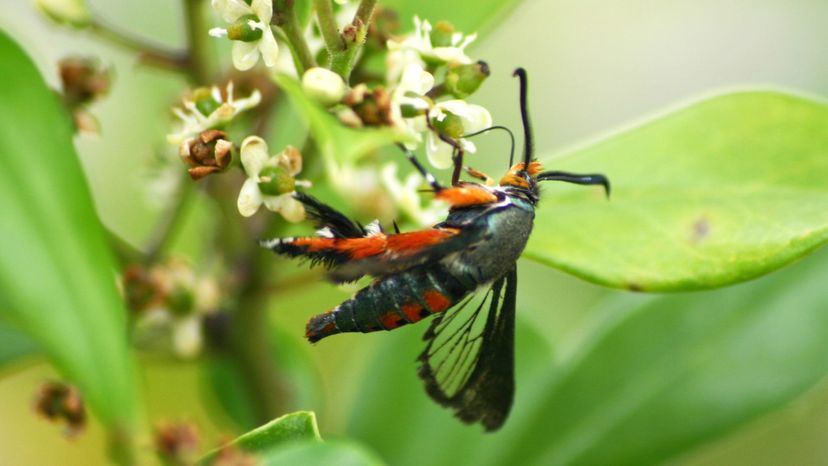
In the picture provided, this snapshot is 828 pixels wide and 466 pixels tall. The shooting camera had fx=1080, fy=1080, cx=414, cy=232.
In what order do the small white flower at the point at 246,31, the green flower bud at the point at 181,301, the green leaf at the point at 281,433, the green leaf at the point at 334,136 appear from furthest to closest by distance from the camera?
the green flower bud at the point at 181,301
the small white flower at the point at 246,31
the green leaf at the point at 281,433
the green leaf at the point at 334,136

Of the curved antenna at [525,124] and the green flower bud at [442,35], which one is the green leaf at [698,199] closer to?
the curved antenna at [525,124]

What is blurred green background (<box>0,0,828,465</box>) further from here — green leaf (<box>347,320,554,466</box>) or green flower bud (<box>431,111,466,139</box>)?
green flower bud (<box>431,111,466,139</box>)

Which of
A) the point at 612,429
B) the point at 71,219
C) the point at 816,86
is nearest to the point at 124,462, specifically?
the point at 71,219

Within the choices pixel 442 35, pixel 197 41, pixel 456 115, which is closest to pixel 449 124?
pixel 456 115

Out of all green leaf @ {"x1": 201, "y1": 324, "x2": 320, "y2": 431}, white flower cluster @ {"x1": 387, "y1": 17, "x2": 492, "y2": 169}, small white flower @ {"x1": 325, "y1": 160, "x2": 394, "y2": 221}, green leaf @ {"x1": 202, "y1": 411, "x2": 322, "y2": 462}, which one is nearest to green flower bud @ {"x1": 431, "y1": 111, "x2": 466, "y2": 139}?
white flower cluster @ {"x1": 387, "y1": 17, "x2": 492, "y2": 169}

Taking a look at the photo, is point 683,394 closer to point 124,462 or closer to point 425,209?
point 425,209

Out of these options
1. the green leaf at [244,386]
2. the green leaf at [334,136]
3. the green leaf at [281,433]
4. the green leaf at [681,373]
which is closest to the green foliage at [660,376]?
the green leaf at [681,373]
